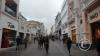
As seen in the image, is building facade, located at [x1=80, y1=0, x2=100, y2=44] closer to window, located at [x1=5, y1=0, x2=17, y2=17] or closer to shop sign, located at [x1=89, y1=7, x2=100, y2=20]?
shop sign, located at [x1=89, y1=7, x2=100, y2=20]

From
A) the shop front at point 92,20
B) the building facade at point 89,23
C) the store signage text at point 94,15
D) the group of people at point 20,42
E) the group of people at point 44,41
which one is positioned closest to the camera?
the group of people at point 44,41

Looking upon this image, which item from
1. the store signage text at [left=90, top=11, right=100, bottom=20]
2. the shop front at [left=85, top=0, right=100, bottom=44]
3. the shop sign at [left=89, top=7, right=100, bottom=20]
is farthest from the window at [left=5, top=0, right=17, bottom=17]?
the store signage text at [left=90, top=11, right=100, bottom=20]

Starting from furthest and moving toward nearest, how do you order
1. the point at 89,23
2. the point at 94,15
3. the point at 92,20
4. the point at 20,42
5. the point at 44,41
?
1. the point at 20,42
2. the point at 89,23
3. the point at 44,41
4. the point at 92,20
5. the point at 94,15

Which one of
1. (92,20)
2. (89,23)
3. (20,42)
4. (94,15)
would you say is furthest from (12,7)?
(94,15)

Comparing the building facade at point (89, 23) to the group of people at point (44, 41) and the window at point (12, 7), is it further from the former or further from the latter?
the window at point (12, 7)

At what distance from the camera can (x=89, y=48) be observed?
18.4 m

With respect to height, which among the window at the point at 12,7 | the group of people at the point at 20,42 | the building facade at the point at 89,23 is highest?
the window at the point at 12,7

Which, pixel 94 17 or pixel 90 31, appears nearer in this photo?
pixel 94 17

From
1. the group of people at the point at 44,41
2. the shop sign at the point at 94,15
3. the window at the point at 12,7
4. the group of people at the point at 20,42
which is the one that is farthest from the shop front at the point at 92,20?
the window at the point at 12,7

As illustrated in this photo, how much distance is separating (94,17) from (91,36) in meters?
3.90

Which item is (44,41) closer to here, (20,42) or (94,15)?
(20,42)

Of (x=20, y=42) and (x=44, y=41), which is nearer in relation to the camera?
(x=44, y=41)

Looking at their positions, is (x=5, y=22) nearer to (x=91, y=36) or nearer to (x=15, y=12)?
(x=15, y=12)

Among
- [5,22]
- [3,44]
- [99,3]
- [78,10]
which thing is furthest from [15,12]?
[99,3]
